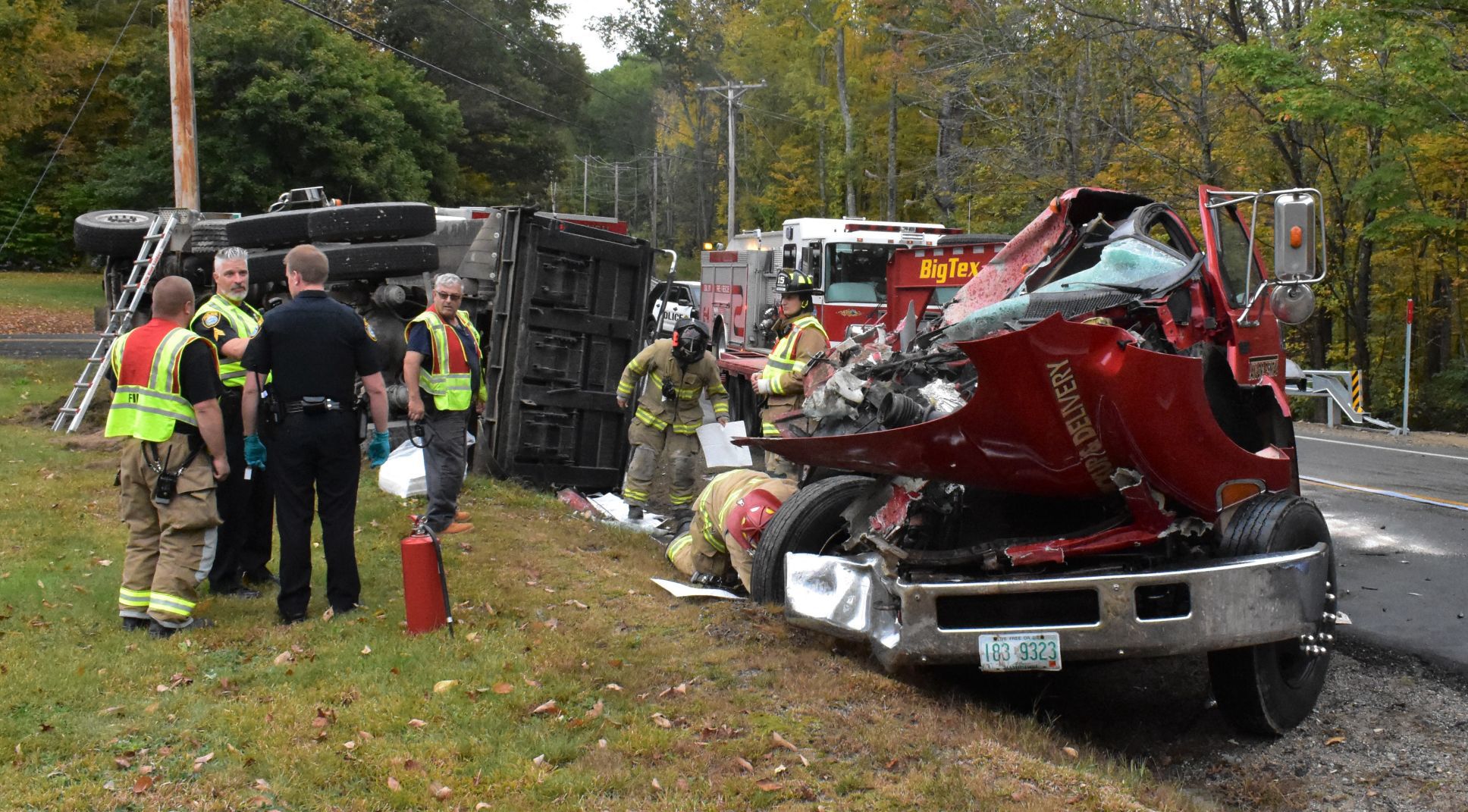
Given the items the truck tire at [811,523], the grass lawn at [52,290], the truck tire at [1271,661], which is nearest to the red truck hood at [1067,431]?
the truck tire at [1271,661]

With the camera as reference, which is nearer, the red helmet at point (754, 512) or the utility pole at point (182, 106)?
the red helmet at point (754, 512)

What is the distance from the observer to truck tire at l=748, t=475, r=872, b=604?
19.3 feet

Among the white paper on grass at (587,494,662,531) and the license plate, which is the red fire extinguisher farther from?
the white paper on grass at (587,494,662,531)

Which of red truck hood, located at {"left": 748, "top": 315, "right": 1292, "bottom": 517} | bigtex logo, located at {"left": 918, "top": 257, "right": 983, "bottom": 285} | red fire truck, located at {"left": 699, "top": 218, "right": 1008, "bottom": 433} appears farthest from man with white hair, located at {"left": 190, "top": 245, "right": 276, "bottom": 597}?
bigtex logo, located at {"left": 918, "top": 257, "right": 983, "bottom": 285}

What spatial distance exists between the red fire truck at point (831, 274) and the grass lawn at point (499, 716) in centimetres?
549

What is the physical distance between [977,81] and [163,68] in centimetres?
2055

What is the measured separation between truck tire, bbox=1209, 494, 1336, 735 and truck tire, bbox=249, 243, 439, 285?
26.1 feet

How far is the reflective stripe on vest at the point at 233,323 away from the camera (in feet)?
21.4

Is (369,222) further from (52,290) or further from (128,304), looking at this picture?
(52,290)

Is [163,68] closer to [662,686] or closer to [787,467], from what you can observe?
[787,467]

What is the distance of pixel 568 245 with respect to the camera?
1023 centimetres

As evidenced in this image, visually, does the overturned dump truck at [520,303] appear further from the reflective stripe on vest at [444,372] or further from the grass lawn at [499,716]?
the grass lawn at [499,716]

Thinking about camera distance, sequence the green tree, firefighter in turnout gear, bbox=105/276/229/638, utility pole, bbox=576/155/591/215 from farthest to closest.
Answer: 1. utility pole, bbox=576/155/591/215
2. the green tree
3. firefighter in turnout gear, bbox=105/276/229/638

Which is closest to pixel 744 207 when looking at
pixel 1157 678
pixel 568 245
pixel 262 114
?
pixel 262 114
